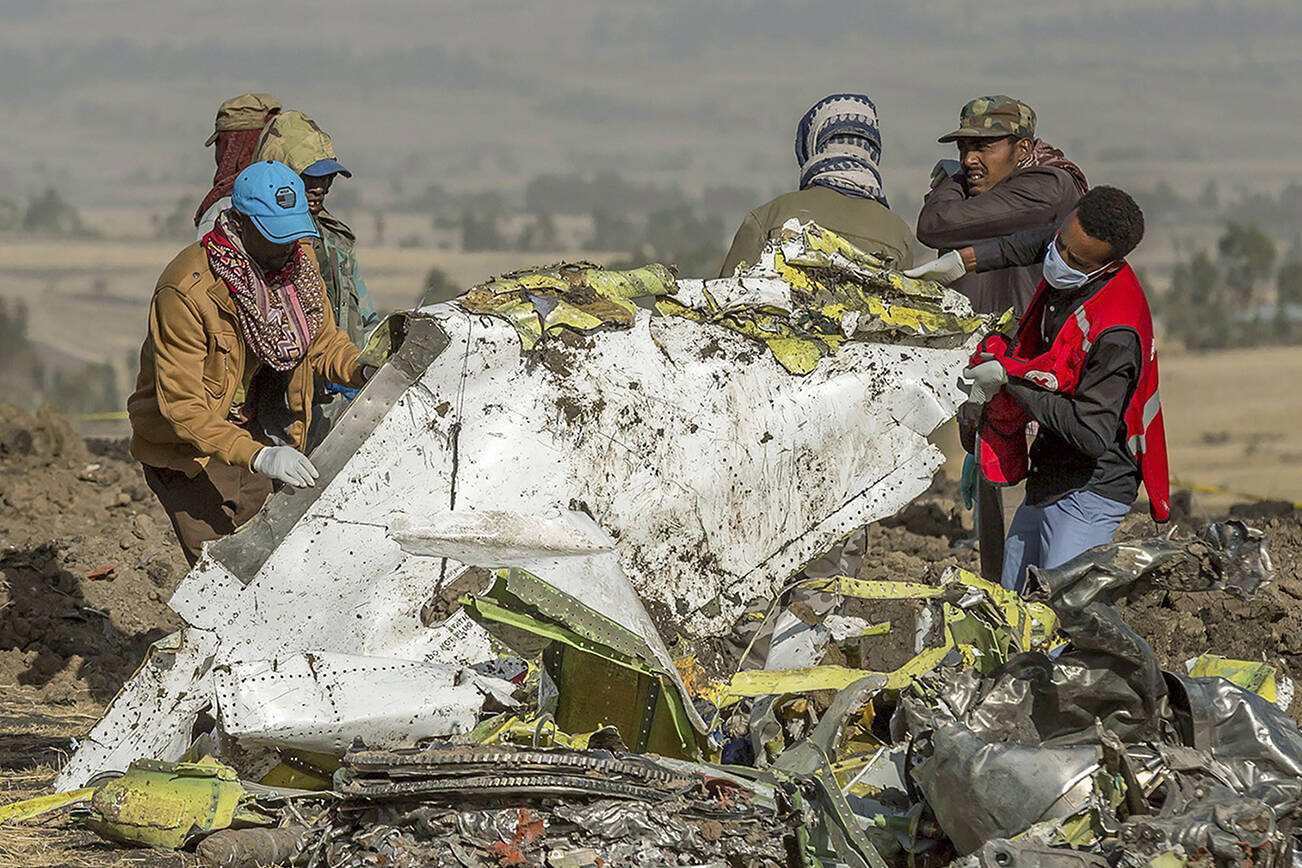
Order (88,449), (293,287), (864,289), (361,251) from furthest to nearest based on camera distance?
(361,251), (88,449), (293,287), (864,289)

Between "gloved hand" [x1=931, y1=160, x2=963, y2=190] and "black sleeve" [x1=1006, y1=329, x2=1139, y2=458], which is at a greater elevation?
"gloved hand" [x1=931, y1=160, x2=963, y2=190]

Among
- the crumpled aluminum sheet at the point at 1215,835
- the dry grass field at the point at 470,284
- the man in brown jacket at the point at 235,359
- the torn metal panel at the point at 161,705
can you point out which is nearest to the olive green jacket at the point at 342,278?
the man in brown jacket at the point at 235,359

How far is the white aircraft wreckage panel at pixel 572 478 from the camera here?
14.3 ft

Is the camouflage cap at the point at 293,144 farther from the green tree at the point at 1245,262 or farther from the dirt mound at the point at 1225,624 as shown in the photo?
the green tree at the point at 1245,262

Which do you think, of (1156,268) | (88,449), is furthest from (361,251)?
(88,449)

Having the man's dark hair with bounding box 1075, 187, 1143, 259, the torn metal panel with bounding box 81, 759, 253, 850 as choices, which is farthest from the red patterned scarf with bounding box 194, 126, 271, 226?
the man's dark hair with bounding box 1075, 187, 1143, 259

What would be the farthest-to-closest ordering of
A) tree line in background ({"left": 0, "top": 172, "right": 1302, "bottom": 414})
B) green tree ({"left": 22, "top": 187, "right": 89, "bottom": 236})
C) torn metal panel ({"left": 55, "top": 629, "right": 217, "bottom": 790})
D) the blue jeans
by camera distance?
green tree ({"left": 22, "top": 187, "right": 89, "bottom": 236}) → tree line in background ({"left": 0, "top": 172, "right": 1302, "bottom": 414}) → the blue jeans → torn metal panel ({"left": 55, "top": 629, "right": 217, "bottom": 790})

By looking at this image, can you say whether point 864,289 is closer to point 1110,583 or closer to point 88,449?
point 1110,583

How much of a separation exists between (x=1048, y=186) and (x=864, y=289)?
3.63 feet

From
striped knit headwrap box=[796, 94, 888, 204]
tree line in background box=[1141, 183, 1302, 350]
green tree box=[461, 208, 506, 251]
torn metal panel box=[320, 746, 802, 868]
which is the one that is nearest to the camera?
torn metal panel box=[320, 746, 802, 868]

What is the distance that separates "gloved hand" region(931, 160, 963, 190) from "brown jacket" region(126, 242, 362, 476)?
2794 mm

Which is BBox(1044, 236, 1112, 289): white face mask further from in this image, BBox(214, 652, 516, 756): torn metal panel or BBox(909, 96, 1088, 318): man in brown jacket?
BBox(214, 652, 516, 756): torn metal panel

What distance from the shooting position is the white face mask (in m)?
4.64

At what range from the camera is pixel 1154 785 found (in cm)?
366
